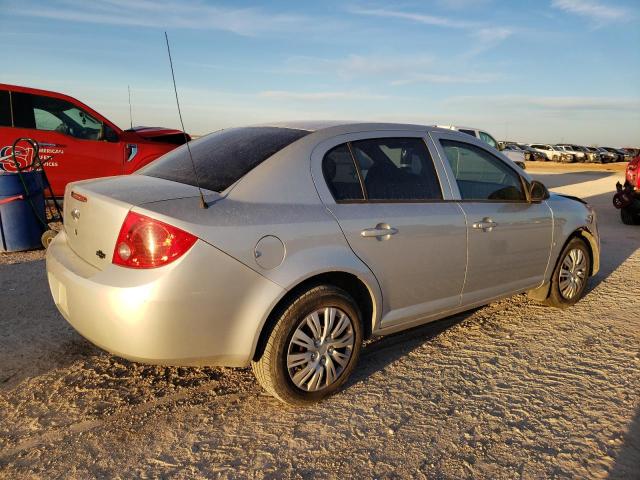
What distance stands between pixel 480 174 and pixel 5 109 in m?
6.77

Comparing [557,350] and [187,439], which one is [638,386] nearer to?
[557,350]

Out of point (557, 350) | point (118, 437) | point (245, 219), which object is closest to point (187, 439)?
point (118, 437)

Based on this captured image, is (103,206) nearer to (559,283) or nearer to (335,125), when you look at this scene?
(335,125)

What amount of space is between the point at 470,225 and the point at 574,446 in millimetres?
1489

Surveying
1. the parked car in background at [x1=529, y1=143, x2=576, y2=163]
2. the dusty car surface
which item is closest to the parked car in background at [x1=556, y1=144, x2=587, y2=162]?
the parked car in background at [x1=529, y1=143, x2=576, y2=163]

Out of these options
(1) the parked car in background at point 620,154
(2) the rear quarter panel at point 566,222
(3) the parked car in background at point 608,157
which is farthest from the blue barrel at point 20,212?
(1) the parked car in background at point 620,154

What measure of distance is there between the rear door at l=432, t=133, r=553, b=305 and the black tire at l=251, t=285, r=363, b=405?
118cm

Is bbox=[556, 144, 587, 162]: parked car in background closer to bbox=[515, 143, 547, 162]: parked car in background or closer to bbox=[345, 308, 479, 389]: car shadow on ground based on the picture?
bbox=[515, 143, 547, 162]: parked car in background

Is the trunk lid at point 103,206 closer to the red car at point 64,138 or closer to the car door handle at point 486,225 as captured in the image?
the car door handle at point 486,225

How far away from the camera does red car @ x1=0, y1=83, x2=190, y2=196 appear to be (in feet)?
24.0

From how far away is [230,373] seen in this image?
3.29m

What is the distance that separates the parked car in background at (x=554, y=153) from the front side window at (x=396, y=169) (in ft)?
146

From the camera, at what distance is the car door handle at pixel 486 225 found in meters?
3.55

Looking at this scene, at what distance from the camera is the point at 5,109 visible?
24.0ft
